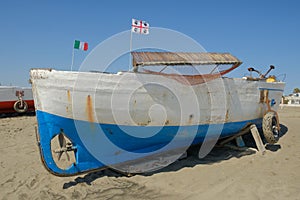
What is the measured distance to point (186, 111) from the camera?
409cm

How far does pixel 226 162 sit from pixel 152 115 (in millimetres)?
1859

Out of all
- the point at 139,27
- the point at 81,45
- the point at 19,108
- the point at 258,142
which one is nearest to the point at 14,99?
the point at 19,108

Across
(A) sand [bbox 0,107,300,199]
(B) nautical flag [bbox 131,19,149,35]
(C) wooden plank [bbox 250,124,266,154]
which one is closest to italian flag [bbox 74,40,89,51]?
(B) nautical flag [bbox 131,19,149,35]

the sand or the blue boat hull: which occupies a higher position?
the blue boat hull

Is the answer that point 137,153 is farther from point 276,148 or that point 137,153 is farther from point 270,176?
point 276,148

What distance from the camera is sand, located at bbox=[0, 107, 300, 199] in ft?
10.6

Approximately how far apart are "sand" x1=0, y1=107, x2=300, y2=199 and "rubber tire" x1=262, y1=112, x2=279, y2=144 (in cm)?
33

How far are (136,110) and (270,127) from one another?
3.32m

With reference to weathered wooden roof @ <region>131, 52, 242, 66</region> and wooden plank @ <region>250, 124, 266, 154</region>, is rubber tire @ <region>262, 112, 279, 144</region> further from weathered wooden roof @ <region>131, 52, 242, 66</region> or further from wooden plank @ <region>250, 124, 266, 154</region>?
weathered wooden roof @ <region>131, 52, 242, 66</region>

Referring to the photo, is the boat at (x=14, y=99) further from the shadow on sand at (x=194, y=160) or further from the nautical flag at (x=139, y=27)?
the shadow on sand at (x=194, y=160)

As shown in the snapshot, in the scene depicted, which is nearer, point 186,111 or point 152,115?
point 152,115

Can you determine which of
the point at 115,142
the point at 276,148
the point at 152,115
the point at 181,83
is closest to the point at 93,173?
the point at 115,142

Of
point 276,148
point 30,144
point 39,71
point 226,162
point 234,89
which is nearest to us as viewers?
point 39,71

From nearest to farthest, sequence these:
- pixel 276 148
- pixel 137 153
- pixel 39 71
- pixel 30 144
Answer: pixel 39 71 < pixel 137 153 < pixel 276 148 < pixel 30 144
